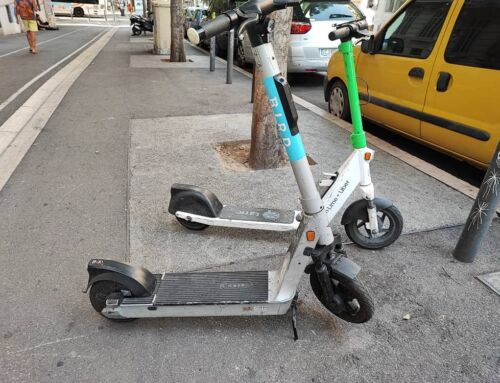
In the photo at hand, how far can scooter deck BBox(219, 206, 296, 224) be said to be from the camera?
296 cm

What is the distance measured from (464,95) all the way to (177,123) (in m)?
3.66

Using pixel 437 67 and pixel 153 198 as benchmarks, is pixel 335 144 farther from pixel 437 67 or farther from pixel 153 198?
pixel 153 198

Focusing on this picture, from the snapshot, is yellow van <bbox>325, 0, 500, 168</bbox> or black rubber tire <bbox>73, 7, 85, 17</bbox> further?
black rubber tire <bbox>73, 7, 85, 17</bbox>

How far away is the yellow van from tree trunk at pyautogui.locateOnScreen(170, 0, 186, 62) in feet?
23.3

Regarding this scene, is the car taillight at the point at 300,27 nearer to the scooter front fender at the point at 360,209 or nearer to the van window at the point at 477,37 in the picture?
the van window at the point at 477,37

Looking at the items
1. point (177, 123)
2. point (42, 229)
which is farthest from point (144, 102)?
point (42, 229)

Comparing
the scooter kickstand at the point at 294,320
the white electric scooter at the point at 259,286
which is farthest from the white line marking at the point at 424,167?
the scooter kickstand at the point at 294,320

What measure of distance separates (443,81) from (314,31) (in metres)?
4.47

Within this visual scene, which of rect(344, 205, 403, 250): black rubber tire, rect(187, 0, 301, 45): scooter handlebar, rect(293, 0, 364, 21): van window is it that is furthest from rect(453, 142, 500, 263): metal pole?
rect(293, 0, 364, 21): van window

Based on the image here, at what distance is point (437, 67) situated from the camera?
402 cm

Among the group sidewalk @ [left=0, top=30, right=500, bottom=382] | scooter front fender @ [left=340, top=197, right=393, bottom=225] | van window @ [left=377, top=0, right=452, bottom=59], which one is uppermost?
van window @ [left=377, top=0, right=452, bottom=59]

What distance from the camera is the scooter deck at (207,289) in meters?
2.13

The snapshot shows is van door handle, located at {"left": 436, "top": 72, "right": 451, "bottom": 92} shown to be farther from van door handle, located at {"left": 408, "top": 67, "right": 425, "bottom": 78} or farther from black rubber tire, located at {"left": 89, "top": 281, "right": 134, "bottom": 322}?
black rubber tire, located at {"left": 89, "top": 281, "right": 134, "bottom": 322}

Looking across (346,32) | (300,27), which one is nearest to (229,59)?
(300,27)
